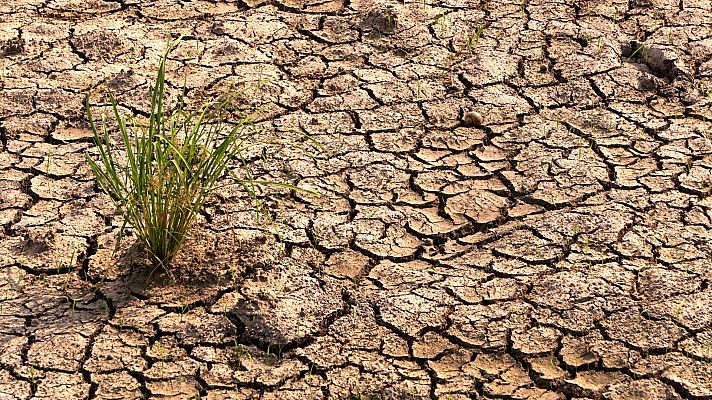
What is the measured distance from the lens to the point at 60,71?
203 inches

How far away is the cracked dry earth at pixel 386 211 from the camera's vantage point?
3.67 metres

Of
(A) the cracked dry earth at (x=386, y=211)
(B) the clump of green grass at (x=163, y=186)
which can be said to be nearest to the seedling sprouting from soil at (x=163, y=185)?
(B) the clump of green grass at (x=163, y=186)

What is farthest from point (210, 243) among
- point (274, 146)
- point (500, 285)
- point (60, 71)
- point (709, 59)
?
point (709, 59)

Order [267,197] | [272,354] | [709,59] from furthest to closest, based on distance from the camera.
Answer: [709,59] → [267,197] → [272,354]

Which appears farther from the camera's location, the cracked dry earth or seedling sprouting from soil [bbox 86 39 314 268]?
seedling sprouting from soil [bbox 86 39 314 268]

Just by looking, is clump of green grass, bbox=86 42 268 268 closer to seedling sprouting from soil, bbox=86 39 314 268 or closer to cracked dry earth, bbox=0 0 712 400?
seedling sprouting from soil, bbox=86 39 314 268

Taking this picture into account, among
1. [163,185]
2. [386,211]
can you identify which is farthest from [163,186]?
[386,211]

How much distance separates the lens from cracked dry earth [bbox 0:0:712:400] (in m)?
3.67

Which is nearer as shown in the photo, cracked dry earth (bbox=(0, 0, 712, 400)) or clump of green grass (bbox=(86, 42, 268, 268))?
cracked dry earth (bbox=(0, 0, 712, 400))

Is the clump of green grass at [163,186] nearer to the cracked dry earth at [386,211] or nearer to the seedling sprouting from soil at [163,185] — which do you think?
the seedling sprouting from soil at [163,185]

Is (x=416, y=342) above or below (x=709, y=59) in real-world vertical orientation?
below

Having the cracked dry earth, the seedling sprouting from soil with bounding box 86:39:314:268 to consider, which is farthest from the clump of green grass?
the cracked dry earth

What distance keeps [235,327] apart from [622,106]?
7.06 ft

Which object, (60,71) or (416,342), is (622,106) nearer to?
(416,342)
